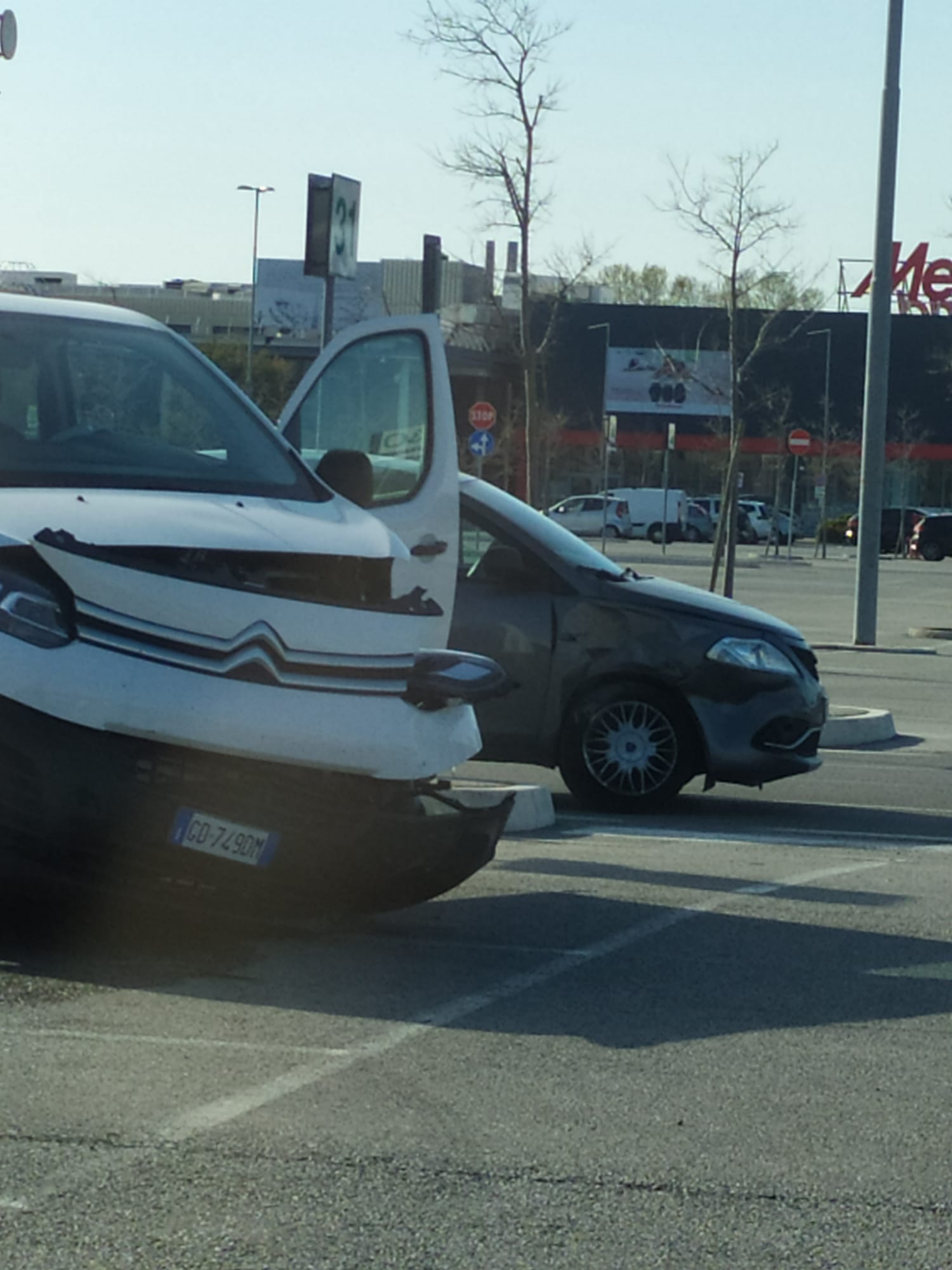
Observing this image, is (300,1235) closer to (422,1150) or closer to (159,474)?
(422,1150)

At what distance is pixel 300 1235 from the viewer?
4.15m

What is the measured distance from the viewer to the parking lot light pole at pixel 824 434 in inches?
2517

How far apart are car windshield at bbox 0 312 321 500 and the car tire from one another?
147 inches

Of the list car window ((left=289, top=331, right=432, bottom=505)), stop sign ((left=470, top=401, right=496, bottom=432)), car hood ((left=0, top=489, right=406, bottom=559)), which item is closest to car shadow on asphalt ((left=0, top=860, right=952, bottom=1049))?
car hood ((left=0, top=489, right=406, bottom=559))

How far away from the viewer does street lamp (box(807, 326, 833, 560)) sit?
210ft

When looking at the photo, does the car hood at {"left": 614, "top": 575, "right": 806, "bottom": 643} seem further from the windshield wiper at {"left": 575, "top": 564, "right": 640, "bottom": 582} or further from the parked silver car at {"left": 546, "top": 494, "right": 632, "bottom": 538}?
the parked silver car at {"left": 546, "top": 494, "right": 632, "bottom": 538}

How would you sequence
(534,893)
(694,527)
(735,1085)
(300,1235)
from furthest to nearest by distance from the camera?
(694,527) → (534,893) → (735,1085) → (300,1235)

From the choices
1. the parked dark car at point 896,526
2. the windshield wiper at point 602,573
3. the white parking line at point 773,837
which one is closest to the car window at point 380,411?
the white parking line at point 773,837

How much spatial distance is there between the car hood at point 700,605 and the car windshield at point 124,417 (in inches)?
146

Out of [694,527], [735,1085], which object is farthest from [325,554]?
[694,527]

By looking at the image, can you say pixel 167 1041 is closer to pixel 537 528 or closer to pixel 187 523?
pixel 187 523

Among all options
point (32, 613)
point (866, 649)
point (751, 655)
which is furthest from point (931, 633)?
point (32, 613)

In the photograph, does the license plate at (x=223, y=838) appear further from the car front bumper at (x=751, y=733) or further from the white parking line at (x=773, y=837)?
the car front bumper at (x=751, y=733)

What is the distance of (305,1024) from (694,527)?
6634 centimetres
